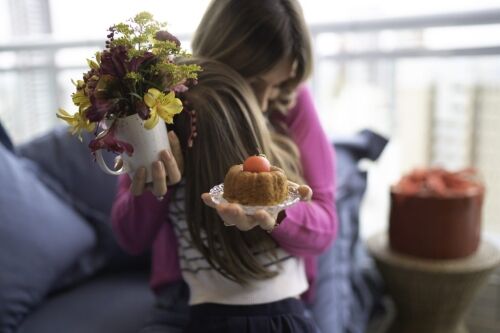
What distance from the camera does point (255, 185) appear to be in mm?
530

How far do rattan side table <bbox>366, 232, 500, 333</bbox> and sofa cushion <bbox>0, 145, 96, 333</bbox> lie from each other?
819mm

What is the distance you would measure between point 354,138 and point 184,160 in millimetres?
1052

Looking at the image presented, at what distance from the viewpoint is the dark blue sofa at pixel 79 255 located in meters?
1.21

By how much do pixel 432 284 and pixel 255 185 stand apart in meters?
1.12

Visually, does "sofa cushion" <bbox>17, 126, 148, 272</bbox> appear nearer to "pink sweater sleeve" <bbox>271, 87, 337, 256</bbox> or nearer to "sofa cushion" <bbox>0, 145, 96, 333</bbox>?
"sofa cushion" <bbox>0, 145, 96, 333</bbox>

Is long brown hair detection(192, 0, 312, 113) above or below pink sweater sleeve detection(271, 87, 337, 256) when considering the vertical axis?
above

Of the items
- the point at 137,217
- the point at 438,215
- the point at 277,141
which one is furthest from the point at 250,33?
the point at 438,215

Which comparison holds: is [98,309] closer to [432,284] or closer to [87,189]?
[87,189]

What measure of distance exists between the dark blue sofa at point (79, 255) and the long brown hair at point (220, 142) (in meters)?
0.48

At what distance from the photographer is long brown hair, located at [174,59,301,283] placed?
609 millimetres

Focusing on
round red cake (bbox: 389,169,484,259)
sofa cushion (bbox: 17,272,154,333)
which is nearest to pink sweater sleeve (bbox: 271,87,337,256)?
sofa cushion (bbox: 17,272,154,333)

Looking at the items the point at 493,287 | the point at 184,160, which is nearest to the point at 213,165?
the point at 184,160

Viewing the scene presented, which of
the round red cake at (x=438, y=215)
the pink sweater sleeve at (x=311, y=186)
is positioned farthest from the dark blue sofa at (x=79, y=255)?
the pink sweater sleeve at (x=311, y=186)

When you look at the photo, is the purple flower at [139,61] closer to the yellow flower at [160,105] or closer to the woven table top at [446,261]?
the yellow flower at [160,105]
